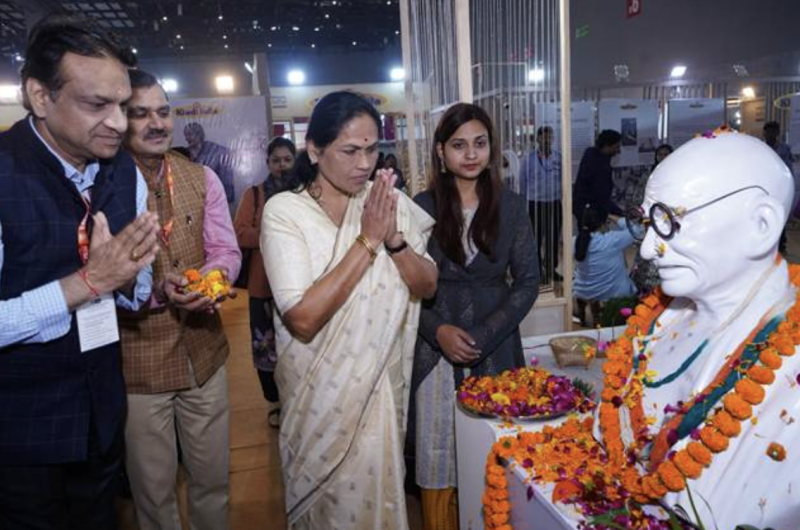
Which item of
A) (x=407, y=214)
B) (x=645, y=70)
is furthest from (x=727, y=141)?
(x=645, y=70)

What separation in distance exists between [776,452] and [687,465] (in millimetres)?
151

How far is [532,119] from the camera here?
413 cm

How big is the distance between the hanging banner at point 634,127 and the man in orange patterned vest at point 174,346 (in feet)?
21.8

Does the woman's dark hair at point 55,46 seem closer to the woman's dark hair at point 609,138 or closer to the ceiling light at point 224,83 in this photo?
the woman's dark hair at point 609,138

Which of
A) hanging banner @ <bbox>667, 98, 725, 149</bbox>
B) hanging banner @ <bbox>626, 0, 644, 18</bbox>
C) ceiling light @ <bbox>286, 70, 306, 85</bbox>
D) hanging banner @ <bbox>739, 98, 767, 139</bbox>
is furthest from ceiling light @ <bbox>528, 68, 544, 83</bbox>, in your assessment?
ceiling light @ <bbox>286, 70, 306, 85</bbox>

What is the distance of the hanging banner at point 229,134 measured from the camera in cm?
768

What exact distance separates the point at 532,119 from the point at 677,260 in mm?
3043

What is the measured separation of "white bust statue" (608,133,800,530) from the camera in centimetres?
111

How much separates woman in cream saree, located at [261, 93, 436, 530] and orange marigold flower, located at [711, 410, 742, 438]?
102 centimetres

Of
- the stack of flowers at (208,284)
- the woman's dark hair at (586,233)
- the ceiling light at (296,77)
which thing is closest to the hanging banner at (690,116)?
the woman's dark hair at (586,233)

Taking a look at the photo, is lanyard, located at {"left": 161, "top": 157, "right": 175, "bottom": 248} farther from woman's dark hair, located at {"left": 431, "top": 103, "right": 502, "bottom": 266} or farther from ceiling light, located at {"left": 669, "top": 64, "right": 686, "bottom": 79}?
Result: ceiling light, located at {"left": 669, "top": 64, "right": 686, "bottom": 79}

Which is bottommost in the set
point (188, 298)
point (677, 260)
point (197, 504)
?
point (197, 504)

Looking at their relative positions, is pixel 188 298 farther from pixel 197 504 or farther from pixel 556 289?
pixel 556 289

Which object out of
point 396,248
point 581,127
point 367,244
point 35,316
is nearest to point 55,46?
point 35,316
